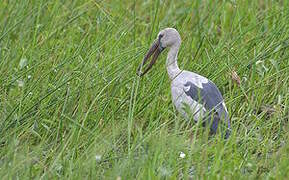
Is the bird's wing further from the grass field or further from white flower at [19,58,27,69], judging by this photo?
white flower at [19,58,27,69]

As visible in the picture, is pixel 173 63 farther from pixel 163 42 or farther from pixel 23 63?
pixel 23 63

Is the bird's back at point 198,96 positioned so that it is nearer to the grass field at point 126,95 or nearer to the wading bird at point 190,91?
the wading bird at point 190,91

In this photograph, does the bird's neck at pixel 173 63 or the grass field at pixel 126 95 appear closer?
the grass field at pixel 126 95

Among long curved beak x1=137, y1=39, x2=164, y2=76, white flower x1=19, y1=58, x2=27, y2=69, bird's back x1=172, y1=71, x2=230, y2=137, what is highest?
white flower x1=19, y1=58, x2=27, y2=69

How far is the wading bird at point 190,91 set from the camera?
16.0ft

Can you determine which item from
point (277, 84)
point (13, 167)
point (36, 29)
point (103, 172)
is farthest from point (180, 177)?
point (36, 29)

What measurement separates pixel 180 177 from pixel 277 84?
1396 millimetres

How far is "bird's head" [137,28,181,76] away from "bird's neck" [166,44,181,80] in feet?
0.11

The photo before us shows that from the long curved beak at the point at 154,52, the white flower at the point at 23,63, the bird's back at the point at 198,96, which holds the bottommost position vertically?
the bird's back at the point at 198,96

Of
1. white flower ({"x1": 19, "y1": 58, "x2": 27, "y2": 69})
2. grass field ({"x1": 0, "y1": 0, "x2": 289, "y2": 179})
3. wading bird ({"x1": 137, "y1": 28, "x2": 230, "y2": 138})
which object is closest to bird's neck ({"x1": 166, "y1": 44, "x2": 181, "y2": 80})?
wading bird ({"x1": 137, "y1": 28, "x2": 230, "y2": 138})

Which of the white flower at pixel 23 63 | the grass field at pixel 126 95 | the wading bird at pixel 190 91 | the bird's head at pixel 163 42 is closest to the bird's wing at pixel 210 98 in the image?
the wading bird at pixel 190 91

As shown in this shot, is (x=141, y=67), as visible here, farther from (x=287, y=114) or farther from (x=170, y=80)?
(x=287, y=114)

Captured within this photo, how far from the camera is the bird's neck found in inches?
212

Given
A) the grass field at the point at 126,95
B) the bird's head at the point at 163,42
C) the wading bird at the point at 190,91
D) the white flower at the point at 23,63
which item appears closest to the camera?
the grass field at the point at 126,95
